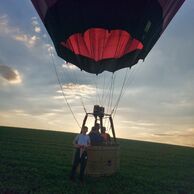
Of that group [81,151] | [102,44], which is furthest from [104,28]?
[81,151]

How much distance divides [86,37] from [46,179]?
5979 mm

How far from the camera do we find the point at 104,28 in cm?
1302

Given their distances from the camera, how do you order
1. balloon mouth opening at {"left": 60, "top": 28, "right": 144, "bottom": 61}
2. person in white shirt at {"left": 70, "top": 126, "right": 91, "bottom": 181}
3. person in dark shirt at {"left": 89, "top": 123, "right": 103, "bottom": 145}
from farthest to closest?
person in dark shirt at {"left": 89, "top": 123, "right": 103, "bottom": 145} → balloon mouth opening at {"left": 60, "top": 28, "right": 144, "bottom": 61} → person in white shirt at {"left": 70, "top": 126, "right": 91, "bottom": 181}

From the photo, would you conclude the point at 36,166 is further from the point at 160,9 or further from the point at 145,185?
the point at 160,9

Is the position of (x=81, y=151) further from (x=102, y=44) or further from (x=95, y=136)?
(x=102, y=44)

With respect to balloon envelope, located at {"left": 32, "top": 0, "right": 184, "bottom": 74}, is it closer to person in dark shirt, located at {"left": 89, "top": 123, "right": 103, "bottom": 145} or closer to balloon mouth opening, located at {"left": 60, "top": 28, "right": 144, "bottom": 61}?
balloon mouth opening, located at {"left": 60, "top": 28, "right": 144, "bottom": 61}

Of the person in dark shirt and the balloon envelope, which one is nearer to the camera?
the balloon envelope

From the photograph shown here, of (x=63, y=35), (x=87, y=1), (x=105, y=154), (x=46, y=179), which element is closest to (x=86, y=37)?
(x=63, y=35)

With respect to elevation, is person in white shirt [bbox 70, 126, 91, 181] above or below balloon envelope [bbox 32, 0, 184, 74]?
below

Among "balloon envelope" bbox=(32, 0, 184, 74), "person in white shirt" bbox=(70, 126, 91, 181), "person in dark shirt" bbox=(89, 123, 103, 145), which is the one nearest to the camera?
"balloon envelope" bbox=(32, 0, 184, 74)

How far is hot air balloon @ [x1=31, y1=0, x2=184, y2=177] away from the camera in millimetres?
12148

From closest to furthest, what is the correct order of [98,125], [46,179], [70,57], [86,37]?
A: 1. [46,179]
2. [86,37]
3. [98,125]
4. [70,57]

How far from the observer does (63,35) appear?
1375cm

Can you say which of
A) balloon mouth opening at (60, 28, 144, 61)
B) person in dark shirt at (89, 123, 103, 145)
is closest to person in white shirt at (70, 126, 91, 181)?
person in dark shirt at (89, 123, 103, 145)
